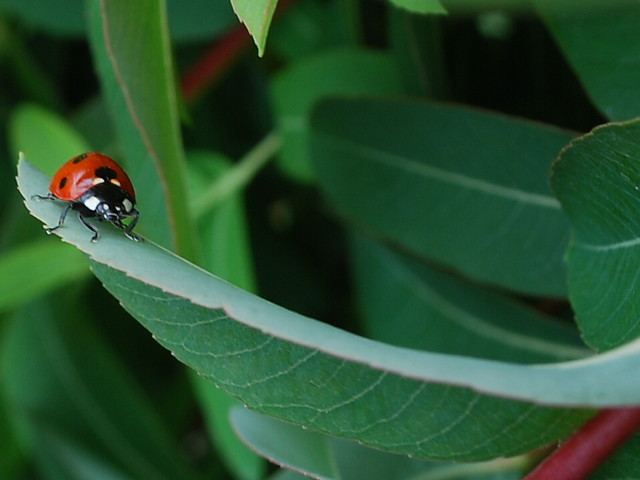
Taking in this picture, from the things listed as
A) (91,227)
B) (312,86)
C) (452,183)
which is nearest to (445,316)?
(452,183)

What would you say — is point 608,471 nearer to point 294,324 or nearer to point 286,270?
point 294,324

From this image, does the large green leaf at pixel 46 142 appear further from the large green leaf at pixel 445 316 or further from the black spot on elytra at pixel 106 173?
the large green leaf at pixel 445 316

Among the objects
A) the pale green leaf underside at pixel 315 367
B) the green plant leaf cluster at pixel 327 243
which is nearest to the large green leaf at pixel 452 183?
the green plant leaf cluster at pixel 327 243

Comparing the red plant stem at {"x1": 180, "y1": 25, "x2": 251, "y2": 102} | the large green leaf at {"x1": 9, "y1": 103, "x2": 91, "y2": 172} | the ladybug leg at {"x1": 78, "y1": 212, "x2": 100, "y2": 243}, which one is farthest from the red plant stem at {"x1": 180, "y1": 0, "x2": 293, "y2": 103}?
the ladybug leg at {"x1": 78, "y1": 212, "x2": 100, "y2": 243}

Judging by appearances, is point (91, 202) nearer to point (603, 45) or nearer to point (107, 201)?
point (107, 201)

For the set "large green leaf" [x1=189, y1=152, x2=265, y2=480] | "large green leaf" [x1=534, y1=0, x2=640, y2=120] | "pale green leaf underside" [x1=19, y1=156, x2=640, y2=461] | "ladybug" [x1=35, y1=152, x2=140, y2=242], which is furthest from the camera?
"large green leaf" [x1=189, y1=152, x2=265, y2=480]

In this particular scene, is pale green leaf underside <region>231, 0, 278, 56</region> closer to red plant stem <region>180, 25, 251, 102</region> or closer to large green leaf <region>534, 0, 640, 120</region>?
large green leaf <region>534, 0, 640, 120</region>

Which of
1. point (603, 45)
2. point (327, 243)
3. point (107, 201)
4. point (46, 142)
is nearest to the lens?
point (603, 45)
